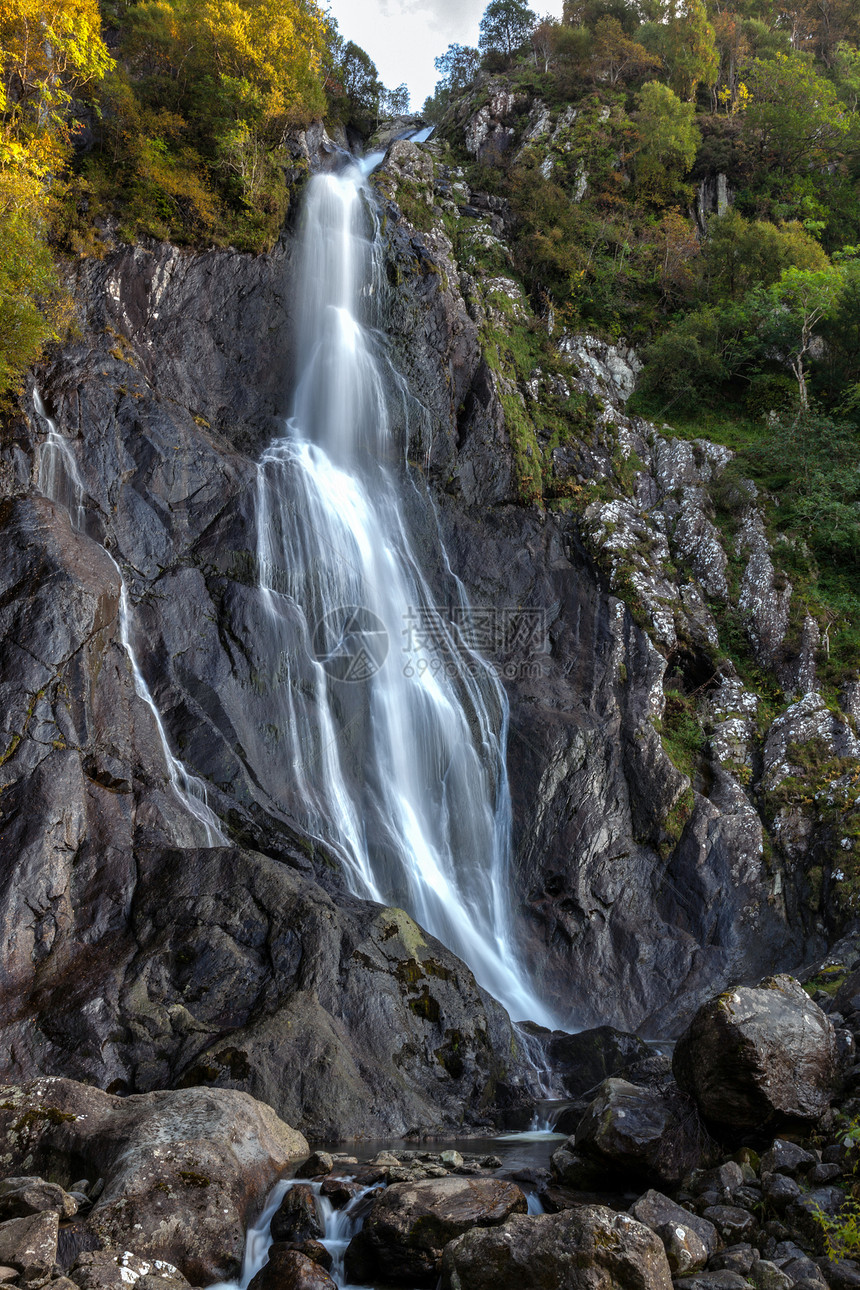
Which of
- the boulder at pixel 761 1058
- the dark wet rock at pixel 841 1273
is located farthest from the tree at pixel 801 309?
the dark wet rock at pixel 841 1273

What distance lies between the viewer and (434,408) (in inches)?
742

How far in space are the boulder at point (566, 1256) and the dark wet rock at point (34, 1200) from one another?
2598 mm

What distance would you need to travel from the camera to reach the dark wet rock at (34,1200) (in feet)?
16.7

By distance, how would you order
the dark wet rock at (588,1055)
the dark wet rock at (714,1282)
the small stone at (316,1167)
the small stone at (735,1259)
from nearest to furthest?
the dark wet rock at (714,1282) < the small stone at (735,1259) < the small stone at (316,1167) < the dark wet rock at (588,1055)

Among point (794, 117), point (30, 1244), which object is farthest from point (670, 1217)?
point (794, 117)

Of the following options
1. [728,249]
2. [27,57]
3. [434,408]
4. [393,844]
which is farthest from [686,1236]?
[728,249]

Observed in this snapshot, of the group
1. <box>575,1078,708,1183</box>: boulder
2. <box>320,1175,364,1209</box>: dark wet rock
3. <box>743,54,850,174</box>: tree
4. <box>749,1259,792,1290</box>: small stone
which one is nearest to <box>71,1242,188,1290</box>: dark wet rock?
<box>320,1175,364,1209</box>: dark wet rock

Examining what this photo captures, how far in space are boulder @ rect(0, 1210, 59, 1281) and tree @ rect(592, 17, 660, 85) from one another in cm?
4063

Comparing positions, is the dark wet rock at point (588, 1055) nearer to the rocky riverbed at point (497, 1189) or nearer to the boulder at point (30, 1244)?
the rocky riverbed at point (497, 1189)

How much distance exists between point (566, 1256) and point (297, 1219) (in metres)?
2.43

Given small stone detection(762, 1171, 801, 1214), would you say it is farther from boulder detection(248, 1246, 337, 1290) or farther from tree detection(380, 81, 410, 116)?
tree detection(380, 81, 410, 116)

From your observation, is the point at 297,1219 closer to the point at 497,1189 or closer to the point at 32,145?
the point at 497,1189

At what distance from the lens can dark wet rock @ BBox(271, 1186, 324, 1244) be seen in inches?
225

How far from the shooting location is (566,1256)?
4.31 metres
